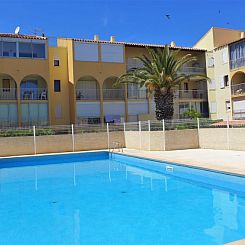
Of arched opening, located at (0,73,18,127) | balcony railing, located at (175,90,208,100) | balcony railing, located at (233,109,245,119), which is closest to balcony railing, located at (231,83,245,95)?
balcony railing, located at (233,109,245,119)

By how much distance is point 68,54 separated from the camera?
29766 millimetres

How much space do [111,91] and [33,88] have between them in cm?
697

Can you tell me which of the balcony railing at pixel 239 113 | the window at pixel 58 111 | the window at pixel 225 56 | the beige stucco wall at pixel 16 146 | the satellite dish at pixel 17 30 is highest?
the satellite dish at pixel 17 30

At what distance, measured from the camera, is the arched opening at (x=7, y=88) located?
27516mm

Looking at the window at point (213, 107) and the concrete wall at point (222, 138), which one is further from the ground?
the window at point (213, 107)

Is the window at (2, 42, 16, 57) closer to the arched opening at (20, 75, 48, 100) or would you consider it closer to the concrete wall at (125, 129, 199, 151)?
the arched opening at (20, 75, 48, 100)

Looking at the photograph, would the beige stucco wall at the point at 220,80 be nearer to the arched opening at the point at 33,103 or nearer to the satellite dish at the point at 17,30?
the arched opening at the point at 33,103

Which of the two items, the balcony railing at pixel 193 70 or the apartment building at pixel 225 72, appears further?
the balcony railing at pixel 193 70

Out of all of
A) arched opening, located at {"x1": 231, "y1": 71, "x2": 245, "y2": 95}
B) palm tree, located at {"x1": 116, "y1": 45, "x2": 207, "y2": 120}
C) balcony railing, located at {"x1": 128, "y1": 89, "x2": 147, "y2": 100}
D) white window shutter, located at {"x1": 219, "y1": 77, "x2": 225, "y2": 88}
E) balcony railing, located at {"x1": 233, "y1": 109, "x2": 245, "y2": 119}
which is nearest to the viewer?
palm tree, located at {"x1": 116, "y1": 45, "x2": 207, "y2": 120}

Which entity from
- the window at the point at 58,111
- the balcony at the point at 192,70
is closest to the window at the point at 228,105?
the balcony at the point at 192,70

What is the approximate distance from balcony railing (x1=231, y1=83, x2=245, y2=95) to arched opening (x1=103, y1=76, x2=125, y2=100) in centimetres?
1025

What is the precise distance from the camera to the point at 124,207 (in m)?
9.04

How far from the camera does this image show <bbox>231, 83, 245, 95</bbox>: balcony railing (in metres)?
30.5

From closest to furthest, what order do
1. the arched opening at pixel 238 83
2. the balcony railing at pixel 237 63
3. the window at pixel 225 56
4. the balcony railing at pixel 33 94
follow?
the balcony railing at pixel 33 94 < the balcony railing at pixel 237 63 < the arched opening at pixel 238 83 < the window at pixel 225 56
